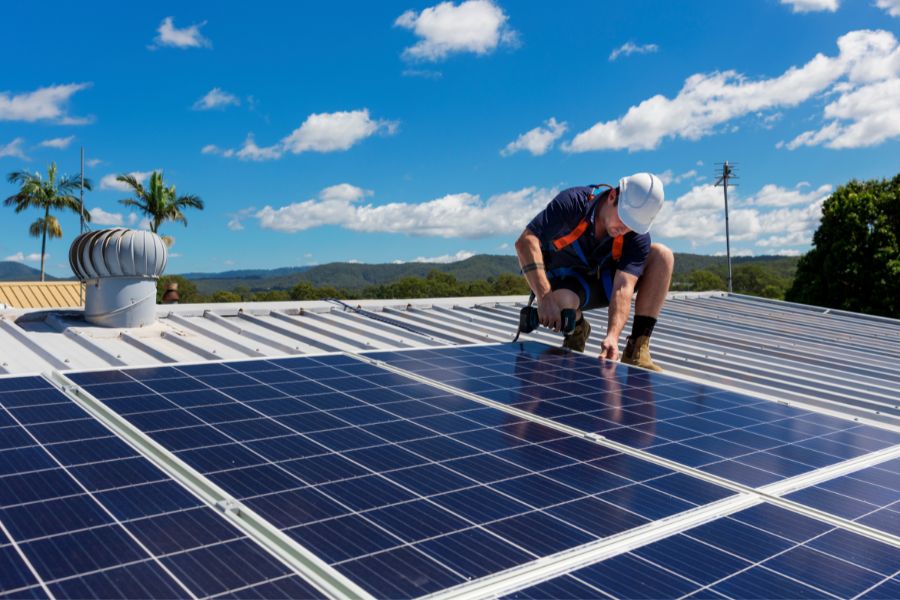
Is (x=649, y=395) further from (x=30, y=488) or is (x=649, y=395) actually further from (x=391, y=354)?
(x=30, y=488)

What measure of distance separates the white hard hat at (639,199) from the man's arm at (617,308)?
2.79ft

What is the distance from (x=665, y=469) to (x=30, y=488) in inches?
164

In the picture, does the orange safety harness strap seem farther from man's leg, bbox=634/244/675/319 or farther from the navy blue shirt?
man's leg, bbox=634/244/675/319

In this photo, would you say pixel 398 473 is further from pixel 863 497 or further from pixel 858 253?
pixel 858 253

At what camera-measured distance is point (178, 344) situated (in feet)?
36.0

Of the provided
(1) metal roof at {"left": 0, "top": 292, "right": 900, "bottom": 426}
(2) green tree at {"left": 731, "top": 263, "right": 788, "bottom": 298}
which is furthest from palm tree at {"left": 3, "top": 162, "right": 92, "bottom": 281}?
(2) green tree at {"left": 731, "top": 263, "right": 788, "bottom": 298}

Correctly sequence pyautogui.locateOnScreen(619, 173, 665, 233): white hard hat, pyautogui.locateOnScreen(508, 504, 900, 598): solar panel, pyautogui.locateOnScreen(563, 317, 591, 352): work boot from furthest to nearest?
pyautogui.locateOnScreen(563, 317, 591, 352): work boot < pyautogui.locateOnScreen(619, 173, 665, 233): white hard hat < pyautogui.locateOnScreen(508, 504, 900, 598): solar panel

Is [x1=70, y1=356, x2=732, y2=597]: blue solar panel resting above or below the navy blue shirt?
below

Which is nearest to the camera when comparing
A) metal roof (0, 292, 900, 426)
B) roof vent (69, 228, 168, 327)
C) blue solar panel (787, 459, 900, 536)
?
blue solar panel (787, 459, 900, 536)

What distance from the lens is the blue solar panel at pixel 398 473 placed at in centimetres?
380

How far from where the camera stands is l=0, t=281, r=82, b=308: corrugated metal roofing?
35.0 m

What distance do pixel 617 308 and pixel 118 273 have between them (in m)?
7.70

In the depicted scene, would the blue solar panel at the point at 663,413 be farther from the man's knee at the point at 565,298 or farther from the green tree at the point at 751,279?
the green tree at the point at 751,279

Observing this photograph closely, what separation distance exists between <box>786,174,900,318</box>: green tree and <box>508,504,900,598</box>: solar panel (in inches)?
1894
